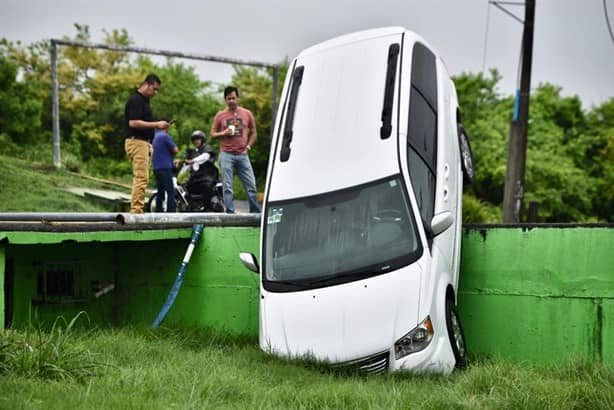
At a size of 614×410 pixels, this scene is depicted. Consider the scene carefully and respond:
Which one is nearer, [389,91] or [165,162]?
[389,91]

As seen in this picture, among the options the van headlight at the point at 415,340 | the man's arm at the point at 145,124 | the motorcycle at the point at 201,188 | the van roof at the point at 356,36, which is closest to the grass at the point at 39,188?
the motorcycle at the point at 201,188

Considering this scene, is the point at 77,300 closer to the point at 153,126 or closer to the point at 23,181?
the point at 153,126

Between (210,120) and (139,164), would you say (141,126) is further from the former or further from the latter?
(210,120)

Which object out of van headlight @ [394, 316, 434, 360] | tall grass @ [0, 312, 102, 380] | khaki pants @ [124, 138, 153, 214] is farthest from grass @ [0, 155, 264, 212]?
van headlight @ [394, 316, 434, 360]

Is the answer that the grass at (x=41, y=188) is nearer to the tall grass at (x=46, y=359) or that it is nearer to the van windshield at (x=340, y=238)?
the van windshield at (x=340, y=238)

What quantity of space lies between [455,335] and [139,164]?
17.3 ft

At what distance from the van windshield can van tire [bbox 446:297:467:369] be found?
75cm

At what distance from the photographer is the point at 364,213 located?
10594 mm

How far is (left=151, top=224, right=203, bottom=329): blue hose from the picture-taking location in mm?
12681

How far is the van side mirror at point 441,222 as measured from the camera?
33.7 ft

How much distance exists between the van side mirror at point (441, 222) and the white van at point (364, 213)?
0.05ft

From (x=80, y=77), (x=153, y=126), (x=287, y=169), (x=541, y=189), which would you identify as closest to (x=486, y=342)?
(x=287, y=169)

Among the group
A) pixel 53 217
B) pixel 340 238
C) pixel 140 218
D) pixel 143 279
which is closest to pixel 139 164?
pixel 140 218

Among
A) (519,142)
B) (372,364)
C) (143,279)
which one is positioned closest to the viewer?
(372,364)
